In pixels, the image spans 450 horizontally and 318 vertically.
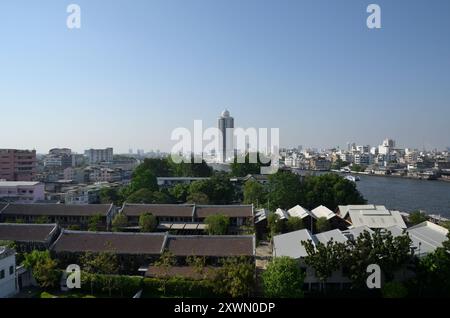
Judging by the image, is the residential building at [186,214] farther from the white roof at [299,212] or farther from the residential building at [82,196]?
the residential building at [82,196]

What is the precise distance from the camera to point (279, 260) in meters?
8.28

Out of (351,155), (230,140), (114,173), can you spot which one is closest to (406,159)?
(351,155)

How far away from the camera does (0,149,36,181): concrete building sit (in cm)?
2777

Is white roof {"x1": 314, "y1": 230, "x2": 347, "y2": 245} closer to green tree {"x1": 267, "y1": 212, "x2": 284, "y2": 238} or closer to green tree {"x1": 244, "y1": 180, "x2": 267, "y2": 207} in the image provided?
green tree {"x1": 267, "y1": 212, "x2": 284, "y2": 238}

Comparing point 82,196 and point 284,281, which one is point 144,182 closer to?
point 82,196

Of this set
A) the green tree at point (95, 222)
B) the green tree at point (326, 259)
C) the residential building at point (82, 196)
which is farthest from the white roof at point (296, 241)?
the residential building at point (82, 196)

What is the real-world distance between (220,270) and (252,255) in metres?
1.76

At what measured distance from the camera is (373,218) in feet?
48.5

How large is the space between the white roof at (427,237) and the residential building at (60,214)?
33.2 ft

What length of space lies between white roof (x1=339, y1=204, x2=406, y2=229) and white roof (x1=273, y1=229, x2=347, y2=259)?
12.8 feet

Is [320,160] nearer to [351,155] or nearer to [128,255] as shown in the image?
[351,155]

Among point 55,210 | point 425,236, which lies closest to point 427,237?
point 425,236

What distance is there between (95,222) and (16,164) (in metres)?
17.3

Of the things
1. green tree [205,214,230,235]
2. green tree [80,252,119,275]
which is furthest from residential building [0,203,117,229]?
green tree [80,252,119,275]
